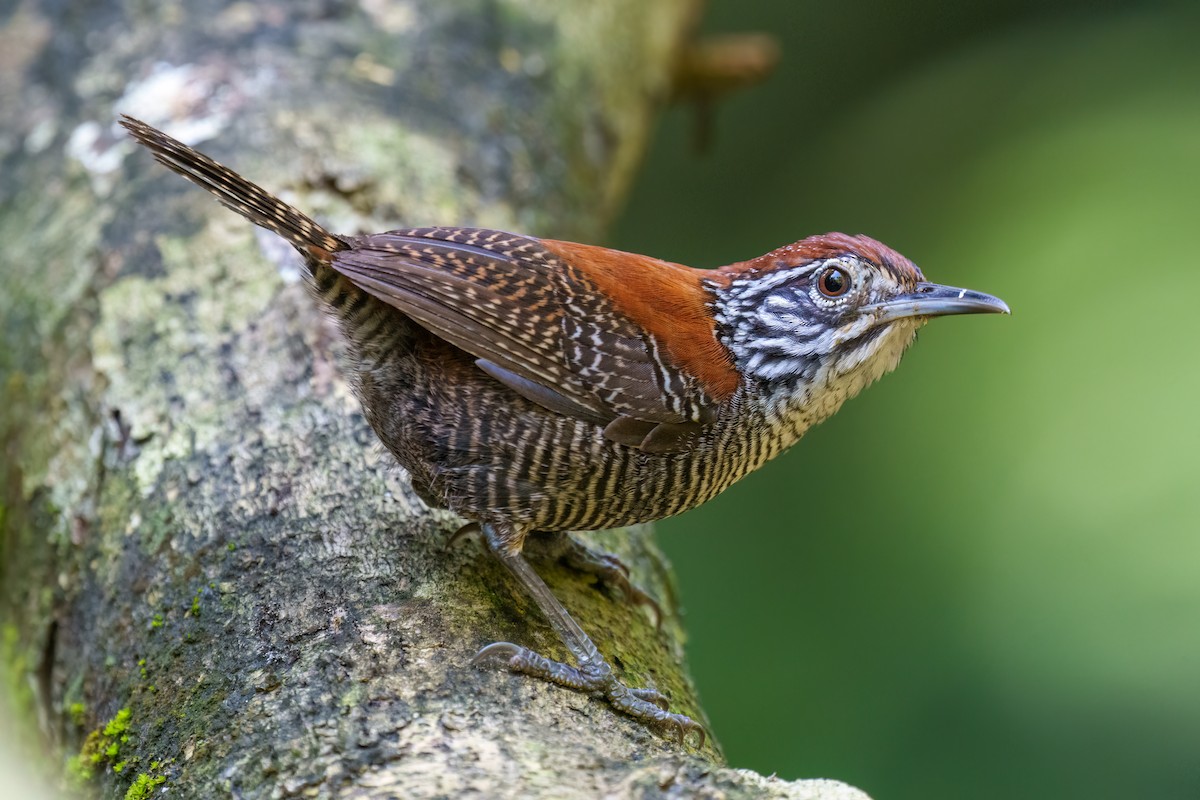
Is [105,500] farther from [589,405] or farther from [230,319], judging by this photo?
[589,405]

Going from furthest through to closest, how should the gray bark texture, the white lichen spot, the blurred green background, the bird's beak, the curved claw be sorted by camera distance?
the blurred green background < the white lichen spot < the bird's beak < the curved claw < the gray bark texture

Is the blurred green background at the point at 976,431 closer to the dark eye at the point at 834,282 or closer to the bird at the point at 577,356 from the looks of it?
the bird at the point at 577,356

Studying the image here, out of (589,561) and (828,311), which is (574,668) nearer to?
(589,561)

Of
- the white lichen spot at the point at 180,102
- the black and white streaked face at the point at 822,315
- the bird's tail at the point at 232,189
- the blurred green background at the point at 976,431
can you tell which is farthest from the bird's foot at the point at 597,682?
the blurred green background at the point at 976,431

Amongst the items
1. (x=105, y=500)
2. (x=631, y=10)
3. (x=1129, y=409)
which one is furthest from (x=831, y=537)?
(x=105, y=500)

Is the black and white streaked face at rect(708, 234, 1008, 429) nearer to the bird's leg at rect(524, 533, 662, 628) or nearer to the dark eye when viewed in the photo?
the dark eye

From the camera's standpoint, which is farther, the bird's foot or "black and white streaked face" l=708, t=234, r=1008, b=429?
"black and white streaked face" l=708, t=234, r=1008, b=429

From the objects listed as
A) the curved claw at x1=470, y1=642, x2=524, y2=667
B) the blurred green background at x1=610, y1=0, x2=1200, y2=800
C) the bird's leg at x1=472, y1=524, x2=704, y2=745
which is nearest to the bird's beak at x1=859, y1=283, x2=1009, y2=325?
the bird's leg at x1=472, y1=524, x2=704, y2=745
